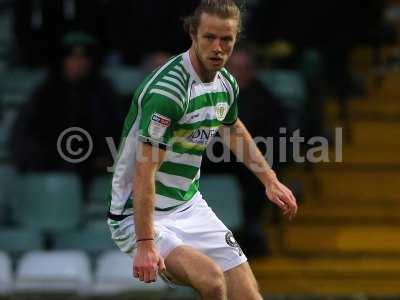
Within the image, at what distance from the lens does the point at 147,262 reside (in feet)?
20.4

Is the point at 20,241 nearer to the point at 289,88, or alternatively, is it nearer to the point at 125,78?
the point at 125,78

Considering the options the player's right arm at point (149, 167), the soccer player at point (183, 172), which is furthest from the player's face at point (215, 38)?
the player's right arm at point (149, 167)

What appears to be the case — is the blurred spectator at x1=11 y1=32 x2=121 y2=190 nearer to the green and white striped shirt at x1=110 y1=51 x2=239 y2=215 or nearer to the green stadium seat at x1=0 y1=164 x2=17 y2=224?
the green stadium seat at x1=0 y1=164 x2=17 y2=224

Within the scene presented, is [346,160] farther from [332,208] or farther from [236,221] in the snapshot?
[236,221]

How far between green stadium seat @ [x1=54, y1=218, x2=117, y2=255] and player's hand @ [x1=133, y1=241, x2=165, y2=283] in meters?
3.26

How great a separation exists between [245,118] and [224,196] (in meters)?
0.56

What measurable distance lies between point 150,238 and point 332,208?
14.4 feet

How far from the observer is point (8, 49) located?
36.1 feet

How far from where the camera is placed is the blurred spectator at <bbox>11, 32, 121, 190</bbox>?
31.8ft

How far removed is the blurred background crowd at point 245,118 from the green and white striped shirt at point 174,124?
2482 millimetres

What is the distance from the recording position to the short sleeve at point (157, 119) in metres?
6.29

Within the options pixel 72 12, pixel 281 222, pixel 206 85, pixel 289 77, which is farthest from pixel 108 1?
pixel 206 85

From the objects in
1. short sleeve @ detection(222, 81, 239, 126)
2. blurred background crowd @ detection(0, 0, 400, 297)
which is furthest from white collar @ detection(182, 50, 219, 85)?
blurred background crowd @ detection(0, 0, 400, 297)

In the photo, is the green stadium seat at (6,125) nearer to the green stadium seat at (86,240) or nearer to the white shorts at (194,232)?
the green stadium seat at (86,240)
